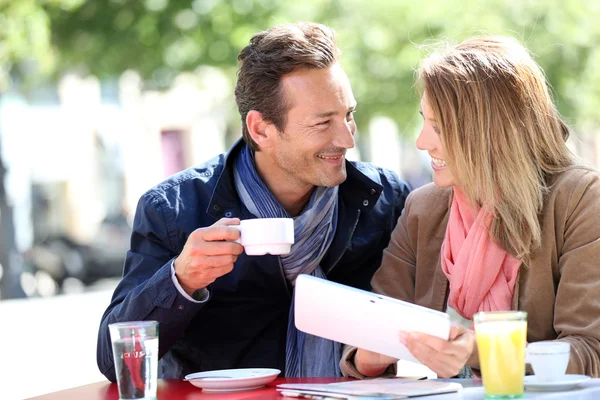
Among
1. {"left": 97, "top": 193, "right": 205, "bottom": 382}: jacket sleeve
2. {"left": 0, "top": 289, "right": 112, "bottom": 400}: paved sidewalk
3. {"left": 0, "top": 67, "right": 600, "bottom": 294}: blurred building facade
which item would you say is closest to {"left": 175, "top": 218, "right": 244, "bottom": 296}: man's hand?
{"left": 97, "top": 193, "right": 205, "bottom": 382}: jacket sleeve

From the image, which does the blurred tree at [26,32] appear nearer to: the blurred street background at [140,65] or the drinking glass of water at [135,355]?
the blurred street background at [140,65]

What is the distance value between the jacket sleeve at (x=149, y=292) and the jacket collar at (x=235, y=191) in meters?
0.22

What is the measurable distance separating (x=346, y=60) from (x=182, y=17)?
290 cm

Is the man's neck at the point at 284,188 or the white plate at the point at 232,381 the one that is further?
the man's neck at the point at 284,188

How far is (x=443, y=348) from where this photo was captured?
2.33 m

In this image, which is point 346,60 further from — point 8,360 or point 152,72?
point 8,360

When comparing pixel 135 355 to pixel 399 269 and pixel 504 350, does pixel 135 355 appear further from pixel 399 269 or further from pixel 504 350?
pixel 399 269

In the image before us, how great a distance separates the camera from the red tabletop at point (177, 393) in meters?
2.50

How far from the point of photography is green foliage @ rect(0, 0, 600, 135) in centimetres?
969

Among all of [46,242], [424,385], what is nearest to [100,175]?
[46,242]

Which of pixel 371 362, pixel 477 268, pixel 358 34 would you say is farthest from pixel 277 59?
pixel 358 34

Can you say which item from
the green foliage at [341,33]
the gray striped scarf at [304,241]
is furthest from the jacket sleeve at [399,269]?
the green foliage at [341,33]

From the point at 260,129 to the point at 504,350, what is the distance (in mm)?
1972

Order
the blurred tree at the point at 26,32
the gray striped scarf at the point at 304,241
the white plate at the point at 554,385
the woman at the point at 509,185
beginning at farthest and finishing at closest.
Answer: the blurred tree at the point at 26,32
the gray striped scarf at the point at 304,241
the woman at the point at 509,185
the white plate at the point at 554,385
